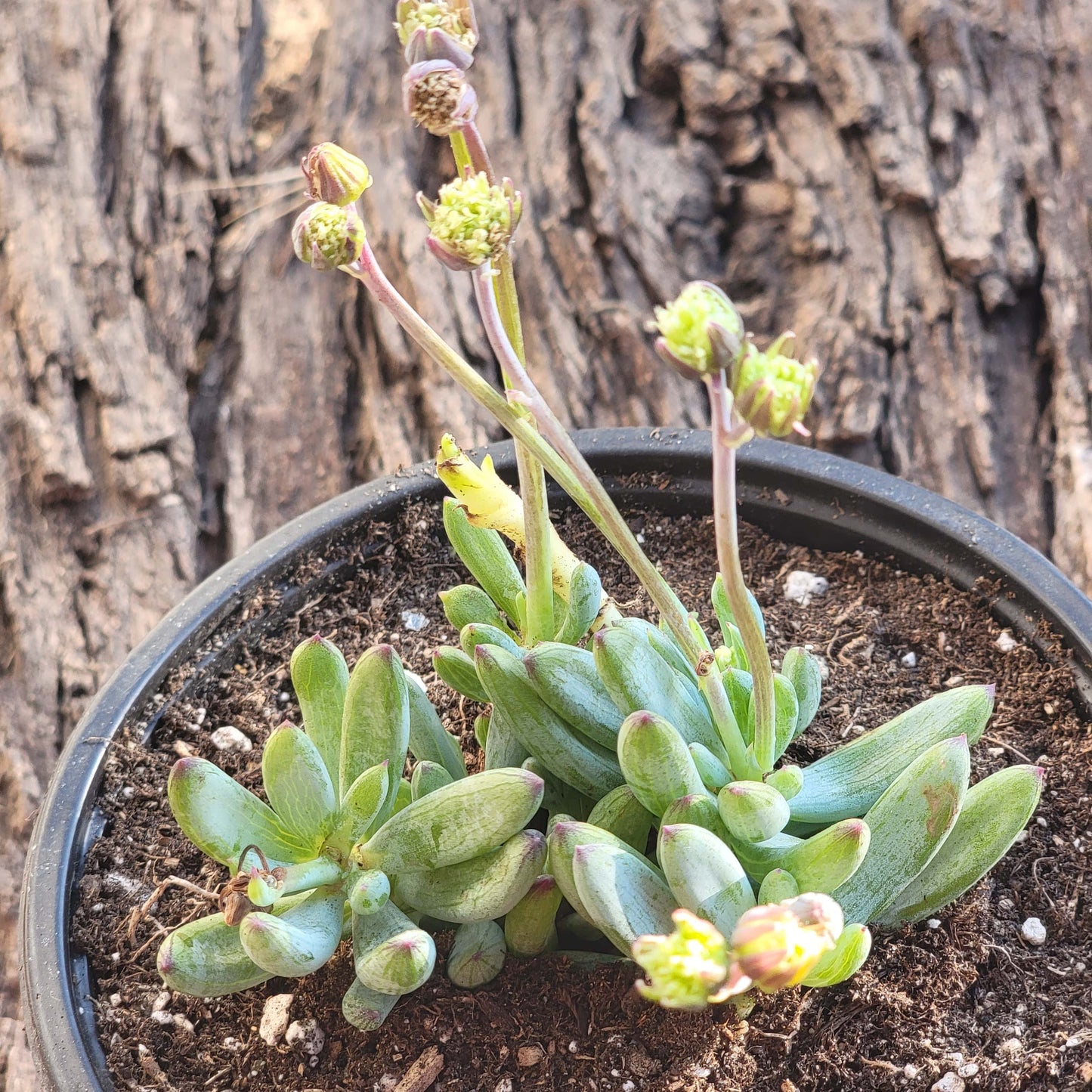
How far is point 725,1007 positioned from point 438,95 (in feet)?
2.22

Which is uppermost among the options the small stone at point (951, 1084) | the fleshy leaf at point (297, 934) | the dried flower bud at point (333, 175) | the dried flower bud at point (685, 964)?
the dried flower bud at point (333, 175)

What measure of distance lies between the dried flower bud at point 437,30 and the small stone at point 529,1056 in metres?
0.71

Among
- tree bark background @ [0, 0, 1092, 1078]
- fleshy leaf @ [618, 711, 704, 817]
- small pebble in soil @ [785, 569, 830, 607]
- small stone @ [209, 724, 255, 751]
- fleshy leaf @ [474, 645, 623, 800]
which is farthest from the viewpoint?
tree bark background @ [0, 0, 1092, 1078]

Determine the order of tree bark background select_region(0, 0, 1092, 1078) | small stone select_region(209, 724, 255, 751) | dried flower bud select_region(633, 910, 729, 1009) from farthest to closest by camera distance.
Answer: tree bark background select_region(0, 0, 1092, 1078), small stone select_region(209, 724, 255, 751), dried flower bud select_region(633, 910, 729, 1009)

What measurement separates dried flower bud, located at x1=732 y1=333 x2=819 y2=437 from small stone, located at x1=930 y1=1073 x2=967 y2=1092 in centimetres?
57

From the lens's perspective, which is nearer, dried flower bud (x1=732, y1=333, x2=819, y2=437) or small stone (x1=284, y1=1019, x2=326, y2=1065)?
dried flower bud (x1=732, y1=333, x2=819, y2=437)

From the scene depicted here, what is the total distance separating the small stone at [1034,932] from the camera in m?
0.96

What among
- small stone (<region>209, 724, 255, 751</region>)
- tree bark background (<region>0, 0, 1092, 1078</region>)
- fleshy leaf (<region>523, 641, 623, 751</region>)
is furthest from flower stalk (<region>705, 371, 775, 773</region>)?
tree bark background (<region>0, 0, 1092, 1078</region>)

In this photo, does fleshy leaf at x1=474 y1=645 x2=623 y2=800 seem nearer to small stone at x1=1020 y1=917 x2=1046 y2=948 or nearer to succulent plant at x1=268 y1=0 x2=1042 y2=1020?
succulent plant at x1=268 y1=0 x2=1042 y2=1020

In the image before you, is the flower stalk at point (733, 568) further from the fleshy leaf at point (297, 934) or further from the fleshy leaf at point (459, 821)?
the fleshy leaf at point (297, 934)

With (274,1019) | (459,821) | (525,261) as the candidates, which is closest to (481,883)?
(459,821)

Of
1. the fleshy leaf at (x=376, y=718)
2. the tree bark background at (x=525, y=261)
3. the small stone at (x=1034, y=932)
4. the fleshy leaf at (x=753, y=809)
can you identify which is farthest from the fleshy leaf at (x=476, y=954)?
the tree bark background at (x=525, y=261)

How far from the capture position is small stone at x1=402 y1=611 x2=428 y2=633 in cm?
125

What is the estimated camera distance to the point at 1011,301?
6.15 feet
